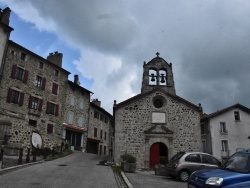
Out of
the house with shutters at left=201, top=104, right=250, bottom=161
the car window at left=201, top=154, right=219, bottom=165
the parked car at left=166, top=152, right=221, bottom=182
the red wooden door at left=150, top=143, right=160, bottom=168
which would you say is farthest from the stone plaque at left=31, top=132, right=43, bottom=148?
the house with shutters at left=201, top=104, right=250, bottom=161

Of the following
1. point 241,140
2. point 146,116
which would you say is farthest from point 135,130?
point 241,140

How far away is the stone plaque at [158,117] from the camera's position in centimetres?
1905

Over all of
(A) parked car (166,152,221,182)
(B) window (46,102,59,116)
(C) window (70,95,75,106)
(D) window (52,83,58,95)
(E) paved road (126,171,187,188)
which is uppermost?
(D) window (52,83,58,95)

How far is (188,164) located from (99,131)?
26.6m

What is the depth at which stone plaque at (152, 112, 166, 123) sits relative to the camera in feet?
62.5

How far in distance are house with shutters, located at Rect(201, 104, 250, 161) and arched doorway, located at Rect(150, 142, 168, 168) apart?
12522 millimetres

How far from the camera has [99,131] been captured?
36781 mm

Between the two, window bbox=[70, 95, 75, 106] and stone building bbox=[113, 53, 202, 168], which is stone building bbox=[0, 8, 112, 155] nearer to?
window bbox=[70, 95, 75, 106]

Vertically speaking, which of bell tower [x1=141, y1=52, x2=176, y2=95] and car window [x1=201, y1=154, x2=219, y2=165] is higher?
bell tower [x1=141, y1=52, x2=176, y2=95]

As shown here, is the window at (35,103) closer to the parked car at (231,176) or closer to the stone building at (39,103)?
the stone building at (39,103)

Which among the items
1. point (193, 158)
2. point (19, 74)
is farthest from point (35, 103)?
point (193, 158)

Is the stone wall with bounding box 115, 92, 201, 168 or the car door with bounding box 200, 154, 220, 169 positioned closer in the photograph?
the car door with bounding box 200, 154, 220, 169

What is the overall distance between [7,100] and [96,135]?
15680 millimetres

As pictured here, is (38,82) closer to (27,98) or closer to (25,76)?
(25,76)
